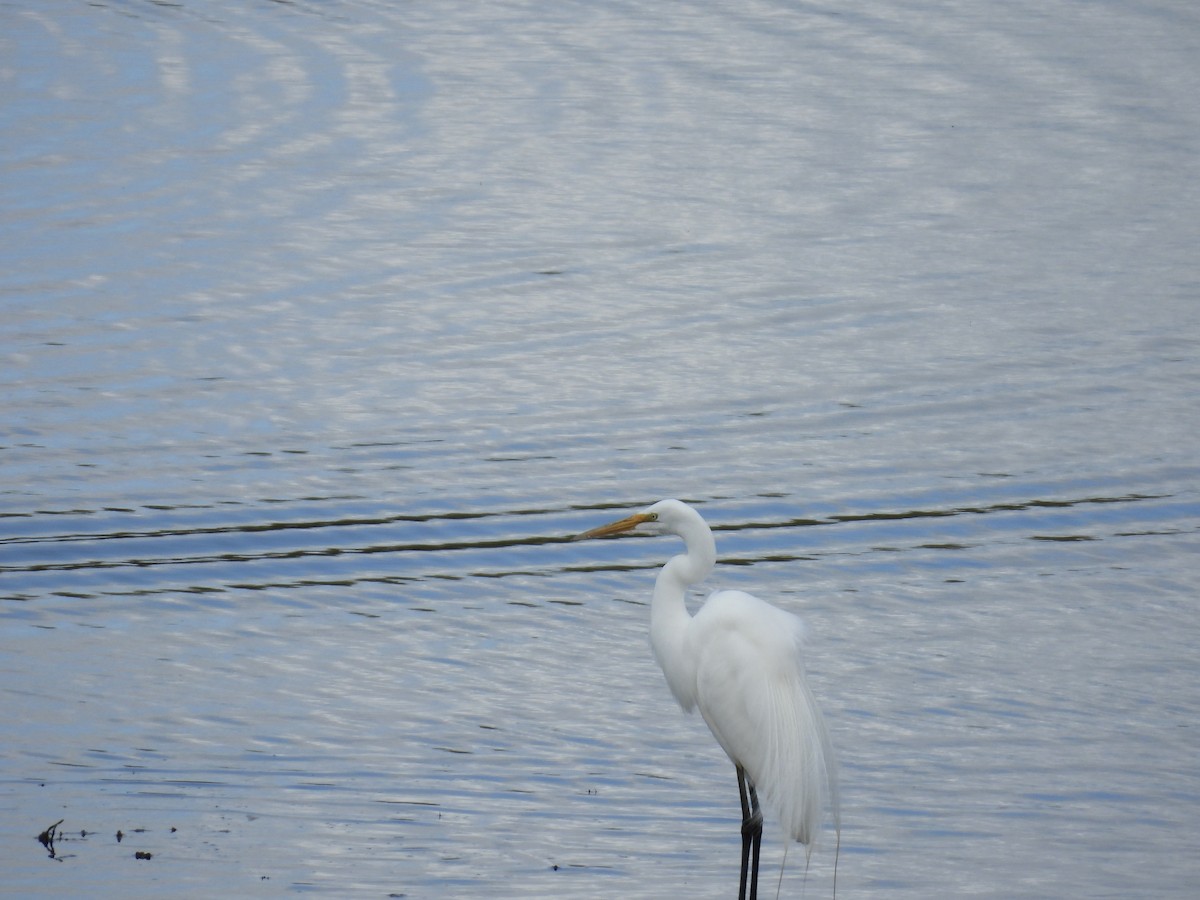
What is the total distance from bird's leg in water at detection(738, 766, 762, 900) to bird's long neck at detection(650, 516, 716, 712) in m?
0.31

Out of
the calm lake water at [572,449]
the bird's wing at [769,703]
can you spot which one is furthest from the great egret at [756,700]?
the calm lake water at [572,449]

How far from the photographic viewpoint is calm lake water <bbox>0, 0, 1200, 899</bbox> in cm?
583

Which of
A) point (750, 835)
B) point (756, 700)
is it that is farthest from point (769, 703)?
point (750, 835)

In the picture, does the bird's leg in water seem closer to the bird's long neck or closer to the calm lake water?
the calm lake water

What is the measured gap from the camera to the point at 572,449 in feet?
29.5

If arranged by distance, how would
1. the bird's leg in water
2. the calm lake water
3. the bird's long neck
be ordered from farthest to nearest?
the calm lake water → the bird's long neck → the bird's leg in water

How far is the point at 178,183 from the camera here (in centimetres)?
1268

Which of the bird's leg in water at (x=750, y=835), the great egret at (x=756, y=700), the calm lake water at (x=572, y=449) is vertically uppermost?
the great egret at (x=756, y=700)

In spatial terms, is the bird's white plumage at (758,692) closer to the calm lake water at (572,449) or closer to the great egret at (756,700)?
the great egret at (756,700)

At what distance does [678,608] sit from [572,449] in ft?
11.4

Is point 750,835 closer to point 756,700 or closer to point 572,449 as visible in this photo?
point 756,700

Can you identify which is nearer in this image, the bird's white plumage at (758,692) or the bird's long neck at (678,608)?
the bird's white plumage at (758,692)

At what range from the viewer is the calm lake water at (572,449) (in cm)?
583

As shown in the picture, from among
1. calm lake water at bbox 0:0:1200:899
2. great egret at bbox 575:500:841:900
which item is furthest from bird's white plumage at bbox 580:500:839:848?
calm lake water at bbox 0:0:1200:899
